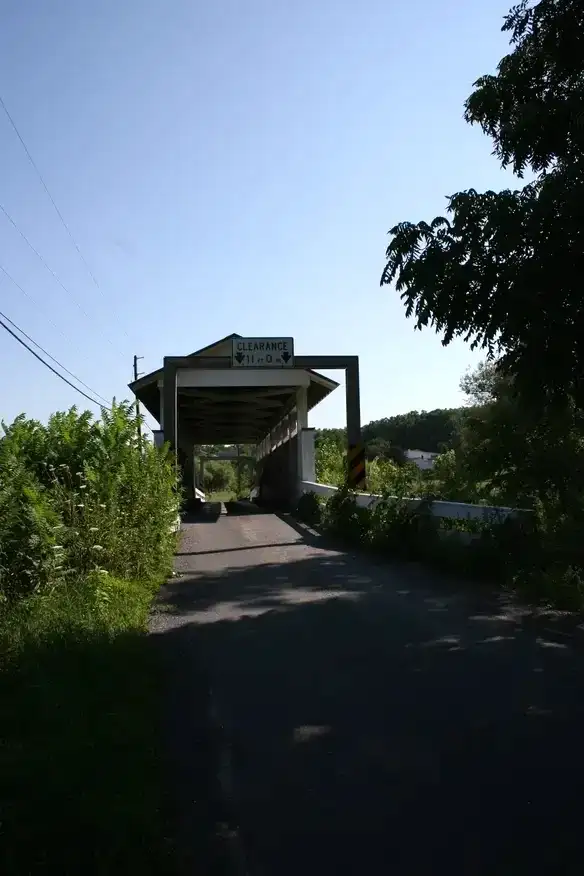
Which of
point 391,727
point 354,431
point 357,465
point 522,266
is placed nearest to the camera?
point 391,727

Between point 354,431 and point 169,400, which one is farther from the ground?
point 169,400

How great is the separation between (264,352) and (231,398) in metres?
9.21

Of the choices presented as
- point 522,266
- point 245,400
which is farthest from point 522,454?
point 245,400

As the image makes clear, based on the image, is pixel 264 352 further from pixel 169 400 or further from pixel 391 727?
pixel 391 727

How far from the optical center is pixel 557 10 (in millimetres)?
7543

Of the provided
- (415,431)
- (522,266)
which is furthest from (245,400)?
(415,431)

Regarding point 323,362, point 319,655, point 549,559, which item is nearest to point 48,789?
point 319,655

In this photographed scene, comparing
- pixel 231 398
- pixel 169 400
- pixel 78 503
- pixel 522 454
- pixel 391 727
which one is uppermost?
pixel 231 398

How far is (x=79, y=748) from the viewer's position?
184 inches

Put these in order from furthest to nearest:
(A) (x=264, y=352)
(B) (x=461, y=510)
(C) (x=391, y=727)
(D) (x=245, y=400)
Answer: (D) (x=245, y=400), (A) (x=264, y=352), (B) (x=461, y=510), (C) (x=391, y=727)

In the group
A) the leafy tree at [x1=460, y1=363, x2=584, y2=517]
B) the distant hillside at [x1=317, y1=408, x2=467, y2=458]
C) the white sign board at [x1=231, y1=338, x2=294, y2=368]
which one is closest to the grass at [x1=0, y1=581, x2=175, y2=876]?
the leafy tree at [x1=460, y1=363, x2=584, y2=517]

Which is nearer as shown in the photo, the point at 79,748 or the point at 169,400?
the point at 79,748

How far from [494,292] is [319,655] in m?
3.37

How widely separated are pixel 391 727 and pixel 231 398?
88.2 feet
